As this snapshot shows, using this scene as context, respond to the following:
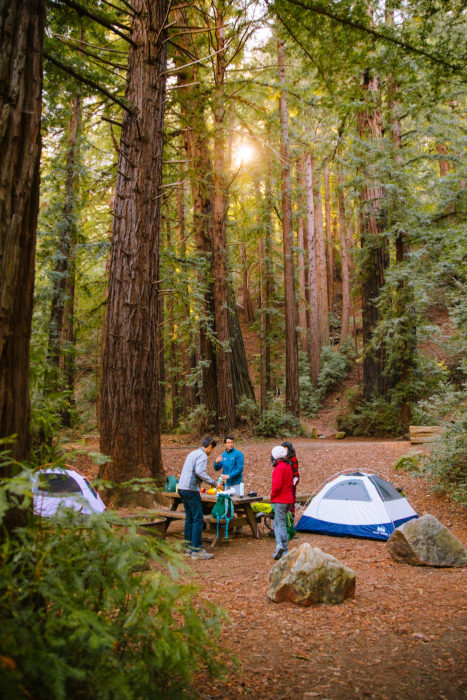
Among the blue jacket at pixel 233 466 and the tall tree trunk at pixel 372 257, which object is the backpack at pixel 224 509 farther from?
the tall tree trunk at pixel 372 257

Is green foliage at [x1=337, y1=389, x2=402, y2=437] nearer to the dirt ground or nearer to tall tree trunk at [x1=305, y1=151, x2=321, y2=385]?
tall tree trunk at [x1=305, y1=151, x2=321, y2=385]

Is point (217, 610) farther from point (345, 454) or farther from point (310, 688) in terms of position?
point (345, 454)

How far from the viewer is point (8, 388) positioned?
2.49 metres

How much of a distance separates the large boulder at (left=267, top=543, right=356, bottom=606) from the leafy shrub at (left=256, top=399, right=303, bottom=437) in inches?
471

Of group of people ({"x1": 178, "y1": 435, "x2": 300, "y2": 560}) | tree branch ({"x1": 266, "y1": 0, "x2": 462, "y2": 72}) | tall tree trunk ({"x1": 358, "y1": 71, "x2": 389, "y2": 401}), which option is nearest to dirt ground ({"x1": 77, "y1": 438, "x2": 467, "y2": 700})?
group of people ({"x1": 178, "y1": 435, "x2": 300, "y2": 560})

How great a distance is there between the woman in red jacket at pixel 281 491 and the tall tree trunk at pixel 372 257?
1046 centimetres

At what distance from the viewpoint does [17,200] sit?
2.55 m

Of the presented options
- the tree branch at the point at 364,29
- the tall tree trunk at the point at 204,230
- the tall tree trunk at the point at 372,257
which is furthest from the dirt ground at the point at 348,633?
the tall tree trunk at the point at 372,257

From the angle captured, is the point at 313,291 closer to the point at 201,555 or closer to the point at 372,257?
the point at 372,257

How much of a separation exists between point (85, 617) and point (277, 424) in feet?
51.8

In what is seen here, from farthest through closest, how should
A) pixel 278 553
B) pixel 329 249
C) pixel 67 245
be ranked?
pixel 329 249, pixel 67 245, pixel 278 553

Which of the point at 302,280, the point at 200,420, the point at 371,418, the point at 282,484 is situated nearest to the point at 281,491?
the point at 282,484

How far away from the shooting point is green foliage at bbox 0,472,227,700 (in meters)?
1.87

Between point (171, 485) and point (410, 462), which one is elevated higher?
point (410, 462)
